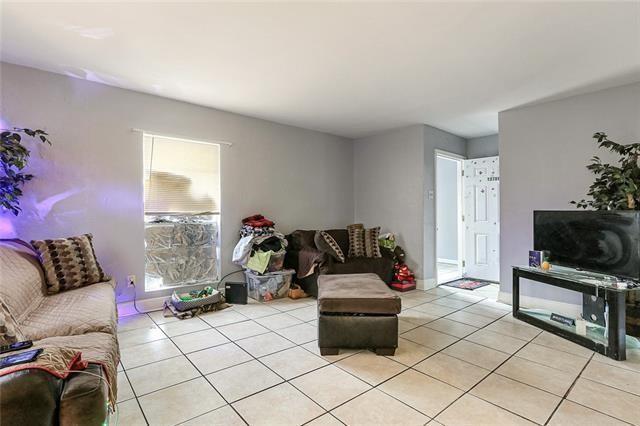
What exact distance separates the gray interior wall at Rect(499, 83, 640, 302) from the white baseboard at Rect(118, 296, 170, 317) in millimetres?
4407

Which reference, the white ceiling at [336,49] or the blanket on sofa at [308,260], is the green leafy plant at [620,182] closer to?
the white ceiling at [336,49]

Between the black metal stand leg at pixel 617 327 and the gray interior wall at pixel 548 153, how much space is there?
1.10 m

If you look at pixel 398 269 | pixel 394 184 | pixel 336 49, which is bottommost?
pixel 398 269

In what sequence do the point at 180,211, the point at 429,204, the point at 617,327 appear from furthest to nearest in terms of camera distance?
the point at 429,204 → the point at 180,211 → the point at 617,327

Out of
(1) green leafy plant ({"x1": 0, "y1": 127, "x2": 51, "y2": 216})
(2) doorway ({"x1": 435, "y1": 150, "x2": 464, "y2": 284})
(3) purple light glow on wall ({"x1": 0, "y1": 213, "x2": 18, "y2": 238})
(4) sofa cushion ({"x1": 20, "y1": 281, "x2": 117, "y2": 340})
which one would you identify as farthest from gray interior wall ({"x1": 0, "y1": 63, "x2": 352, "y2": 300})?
(2) doorway ({"x1": 435, "y1": 150, "x2": 464, "y2": 284})

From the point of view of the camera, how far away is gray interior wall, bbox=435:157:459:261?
272 inches

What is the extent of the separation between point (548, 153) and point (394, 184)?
2.11 meters

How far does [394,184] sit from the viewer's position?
202 inches

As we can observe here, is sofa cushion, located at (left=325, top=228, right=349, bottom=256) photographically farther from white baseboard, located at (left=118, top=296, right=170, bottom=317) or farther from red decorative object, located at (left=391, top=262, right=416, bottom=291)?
white baseboard, located at (left=118, top=296, right=170, bottom=317)

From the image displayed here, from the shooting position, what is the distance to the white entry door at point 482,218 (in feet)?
16.7

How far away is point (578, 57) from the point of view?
264 centimetres

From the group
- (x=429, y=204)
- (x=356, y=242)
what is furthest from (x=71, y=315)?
(x=429, y=204)

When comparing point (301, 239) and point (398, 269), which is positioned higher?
point (301, 239)

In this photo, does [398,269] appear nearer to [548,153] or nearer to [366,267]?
[366,267]
